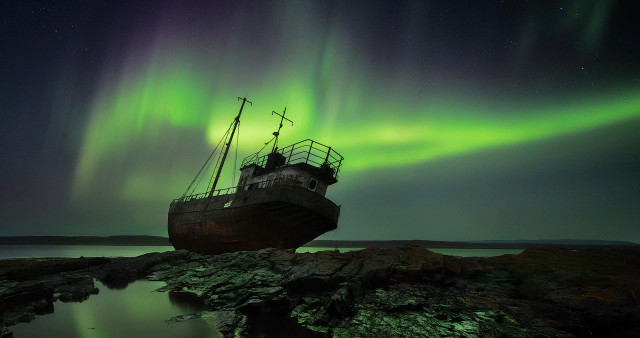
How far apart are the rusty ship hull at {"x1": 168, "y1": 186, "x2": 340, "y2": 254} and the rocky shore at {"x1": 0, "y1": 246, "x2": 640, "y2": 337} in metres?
3.97

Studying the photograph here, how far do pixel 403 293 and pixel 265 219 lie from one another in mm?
11411

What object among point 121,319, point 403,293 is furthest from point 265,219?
point 403,293

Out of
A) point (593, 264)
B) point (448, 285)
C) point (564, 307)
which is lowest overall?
point (448, 285)

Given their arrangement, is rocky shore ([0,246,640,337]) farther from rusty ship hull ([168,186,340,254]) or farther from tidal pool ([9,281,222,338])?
rusty ship hull ([168,186,340,254])

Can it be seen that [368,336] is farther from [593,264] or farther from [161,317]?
[593,264]

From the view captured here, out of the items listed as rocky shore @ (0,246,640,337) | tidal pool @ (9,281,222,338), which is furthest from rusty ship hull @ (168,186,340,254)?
tidal pool @ (9,281,222,338)

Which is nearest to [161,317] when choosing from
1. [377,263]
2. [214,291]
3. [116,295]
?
[214,291]

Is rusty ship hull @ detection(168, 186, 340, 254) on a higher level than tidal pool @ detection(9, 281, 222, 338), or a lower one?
higher

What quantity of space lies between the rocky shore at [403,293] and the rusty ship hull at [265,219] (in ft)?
13.0

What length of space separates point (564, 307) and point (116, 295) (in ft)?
57.7

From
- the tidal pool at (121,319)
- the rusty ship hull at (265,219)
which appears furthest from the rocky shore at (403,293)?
the rusty ship hull at (265,219)

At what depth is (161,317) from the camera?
9258 millimetres

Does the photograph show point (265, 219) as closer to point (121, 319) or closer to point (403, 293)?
point (121, 319)

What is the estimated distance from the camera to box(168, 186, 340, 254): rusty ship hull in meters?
18.3
